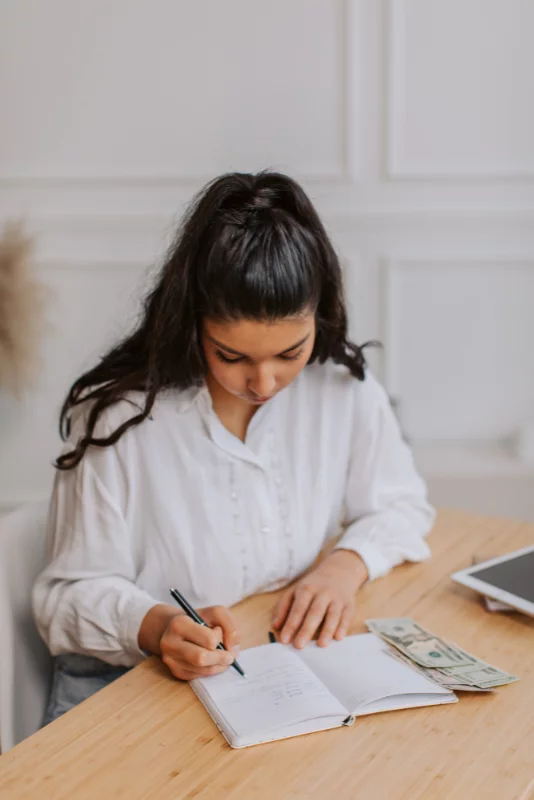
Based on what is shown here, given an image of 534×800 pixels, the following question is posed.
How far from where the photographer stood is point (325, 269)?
4.94ft

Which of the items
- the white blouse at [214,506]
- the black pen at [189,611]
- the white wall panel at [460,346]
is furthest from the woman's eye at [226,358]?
the white wall panel at [460,346]

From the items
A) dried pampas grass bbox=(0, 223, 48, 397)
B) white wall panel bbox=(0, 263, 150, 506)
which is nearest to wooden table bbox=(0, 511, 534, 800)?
dried pampas grass bbox=(0, 223, 48, 397)

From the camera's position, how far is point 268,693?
119 cm

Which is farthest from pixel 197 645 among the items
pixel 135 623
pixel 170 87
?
pixel 170 87

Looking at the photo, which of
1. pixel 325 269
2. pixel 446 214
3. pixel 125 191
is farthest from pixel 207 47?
pixel 325 269

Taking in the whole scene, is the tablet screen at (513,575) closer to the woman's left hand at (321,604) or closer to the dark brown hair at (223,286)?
the woman's left hand at (321,604)

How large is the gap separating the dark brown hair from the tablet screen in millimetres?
469

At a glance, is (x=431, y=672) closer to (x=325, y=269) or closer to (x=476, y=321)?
(x=325, y=269)

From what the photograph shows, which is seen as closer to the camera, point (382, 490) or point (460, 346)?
point (382, 490)

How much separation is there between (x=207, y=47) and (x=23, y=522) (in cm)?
191

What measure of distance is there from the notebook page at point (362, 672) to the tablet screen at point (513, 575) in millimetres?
247

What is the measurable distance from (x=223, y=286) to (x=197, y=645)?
0.52m

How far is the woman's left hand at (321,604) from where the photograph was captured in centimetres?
137

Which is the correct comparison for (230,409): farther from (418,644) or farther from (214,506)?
(418,644)
